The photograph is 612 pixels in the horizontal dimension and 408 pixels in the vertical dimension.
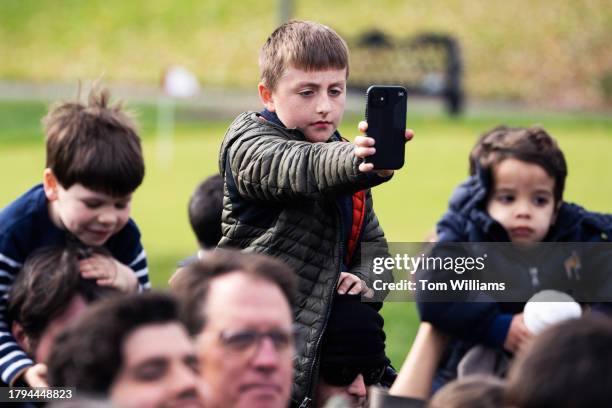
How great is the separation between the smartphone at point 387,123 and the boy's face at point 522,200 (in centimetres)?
122

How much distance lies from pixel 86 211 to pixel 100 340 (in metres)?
1.82

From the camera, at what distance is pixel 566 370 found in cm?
287

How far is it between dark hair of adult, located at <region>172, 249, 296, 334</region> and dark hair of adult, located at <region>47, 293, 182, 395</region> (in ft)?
0.87

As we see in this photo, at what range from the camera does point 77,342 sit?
10.5 feet

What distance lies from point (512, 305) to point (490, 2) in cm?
4272

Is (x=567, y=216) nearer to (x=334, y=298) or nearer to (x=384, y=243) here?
(x=384, y=243)

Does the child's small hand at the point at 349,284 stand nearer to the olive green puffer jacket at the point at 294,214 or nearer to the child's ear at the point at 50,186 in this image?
the olive green puffer jacket at the point at 294,214

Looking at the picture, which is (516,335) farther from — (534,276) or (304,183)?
(304,183)

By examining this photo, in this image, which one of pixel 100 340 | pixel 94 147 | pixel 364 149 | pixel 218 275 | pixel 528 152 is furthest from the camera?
pixel 528 152

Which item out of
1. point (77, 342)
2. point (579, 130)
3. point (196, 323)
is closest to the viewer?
point (77, 342)

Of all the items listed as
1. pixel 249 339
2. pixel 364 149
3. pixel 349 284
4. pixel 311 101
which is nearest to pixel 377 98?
pixel 364 149

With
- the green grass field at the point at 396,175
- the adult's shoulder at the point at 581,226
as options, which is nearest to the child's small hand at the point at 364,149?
the adult's shoulder at the point at 581,226

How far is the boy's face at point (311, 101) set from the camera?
4840 millimetres

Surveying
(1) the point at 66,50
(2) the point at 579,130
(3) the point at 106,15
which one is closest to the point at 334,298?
(2) the point at 579,130
